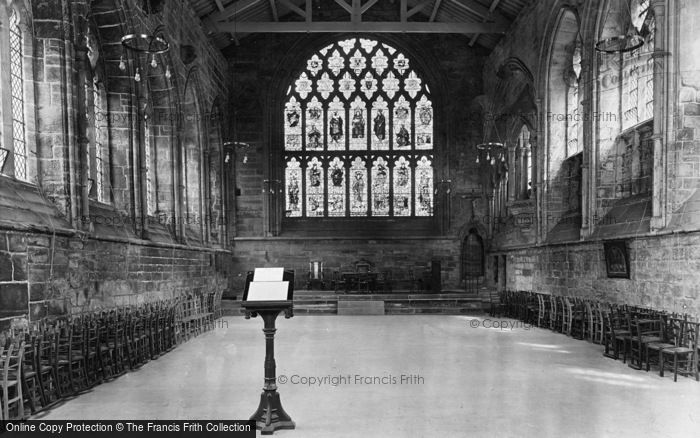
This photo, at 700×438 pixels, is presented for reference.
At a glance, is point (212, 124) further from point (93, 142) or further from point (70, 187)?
point (70, 187)

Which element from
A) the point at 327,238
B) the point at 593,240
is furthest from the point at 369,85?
the point at 593,240

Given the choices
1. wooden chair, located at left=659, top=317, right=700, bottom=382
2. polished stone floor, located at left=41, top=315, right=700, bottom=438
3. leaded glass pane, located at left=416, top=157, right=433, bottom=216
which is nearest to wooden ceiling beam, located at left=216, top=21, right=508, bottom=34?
leaded glass pane, located at left=416, top=157, right=433, bottom=216

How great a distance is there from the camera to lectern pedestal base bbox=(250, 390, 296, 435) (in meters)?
5.27

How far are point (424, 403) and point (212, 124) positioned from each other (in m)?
16.0

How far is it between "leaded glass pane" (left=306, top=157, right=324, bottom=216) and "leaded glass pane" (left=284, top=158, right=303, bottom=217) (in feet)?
1.20

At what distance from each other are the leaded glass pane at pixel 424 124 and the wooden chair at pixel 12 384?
59.6ft

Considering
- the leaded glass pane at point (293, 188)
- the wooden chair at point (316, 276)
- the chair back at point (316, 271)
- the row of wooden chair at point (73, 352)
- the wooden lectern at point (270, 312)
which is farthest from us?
the leaded glass pane at point (293, 188)

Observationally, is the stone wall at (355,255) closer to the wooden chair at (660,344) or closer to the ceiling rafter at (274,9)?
the ceiling rafter at (274,9)

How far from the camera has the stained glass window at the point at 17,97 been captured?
29.9 feet

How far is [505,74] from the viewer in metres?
19.0

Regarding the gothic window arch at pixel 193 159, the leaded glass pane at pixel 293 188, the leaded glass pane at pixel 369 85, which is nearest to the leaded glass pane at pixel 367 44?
the leaded glass pane at pixel 369 85

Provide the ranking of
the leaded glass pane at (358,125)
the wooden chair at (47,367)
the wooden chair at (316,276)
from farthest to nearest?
the leaded glass pane at (358,125) → the wooden chair at (316,276) → the wooden chair at (47,367)

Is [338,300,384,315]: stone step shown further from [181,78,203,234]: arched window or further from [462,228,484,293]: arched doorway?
[462,228,484,293]: arched doorway

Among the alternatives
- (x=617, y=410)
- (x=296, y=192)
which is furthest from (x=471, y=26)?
(x=617, y=410)
